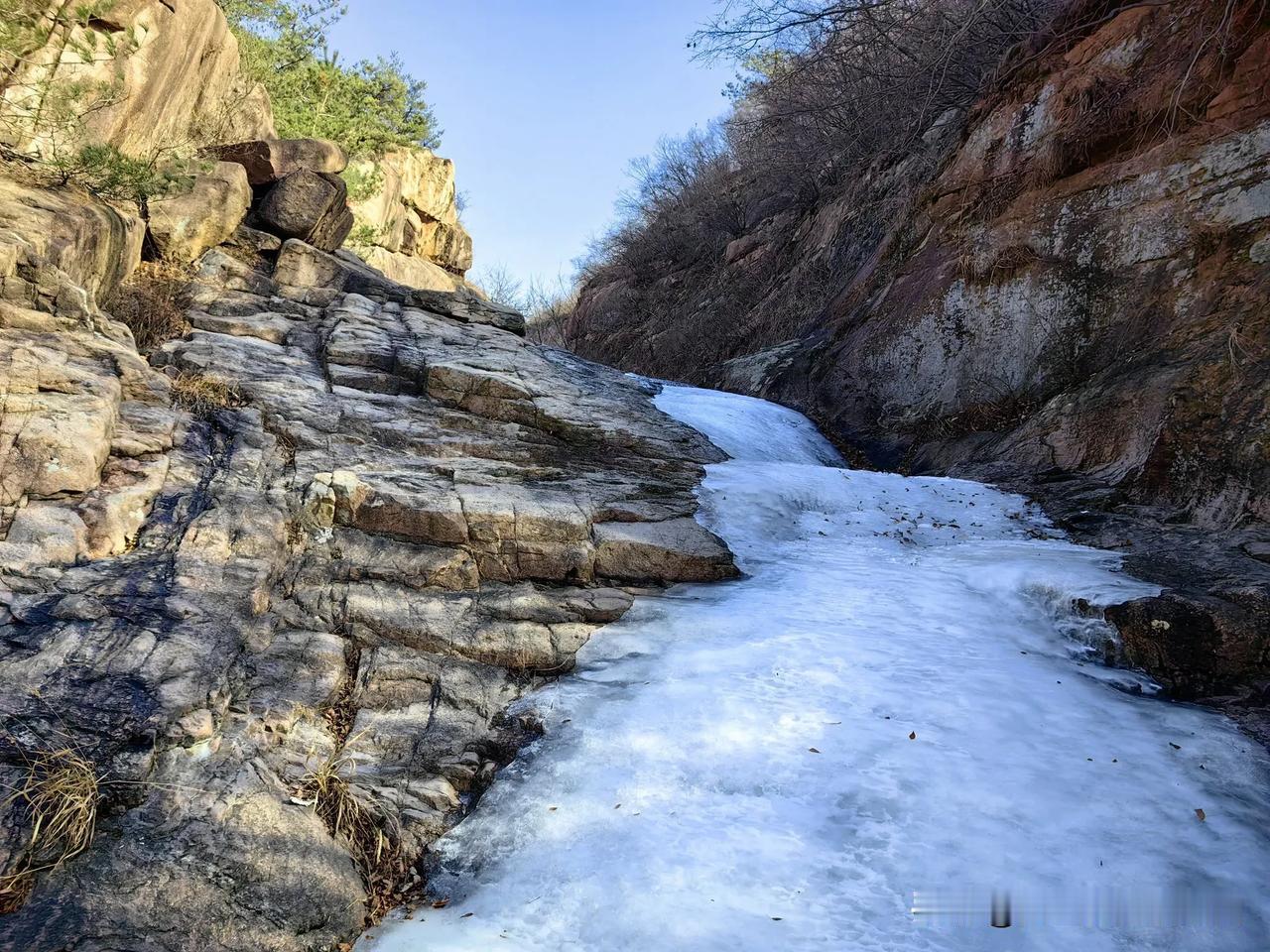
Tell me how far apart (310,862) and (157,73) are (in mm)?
10001

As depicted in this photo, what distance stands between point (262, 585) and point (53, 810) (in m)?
1.83

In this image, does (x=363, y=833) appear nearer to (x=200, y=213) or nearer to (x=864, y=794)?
(x=864, y=794)

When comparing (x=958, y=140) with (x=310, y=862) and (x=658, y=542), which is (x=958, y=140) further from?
(x=310, y=862)

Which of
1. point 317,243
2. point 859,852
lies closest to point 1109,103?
point 859,852

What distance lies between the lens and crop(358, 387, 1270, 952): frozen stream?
9.64ft

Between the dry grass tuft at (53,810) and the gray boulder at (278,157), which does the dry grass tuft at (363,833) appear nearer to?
the dry grass tuft at (53,810)

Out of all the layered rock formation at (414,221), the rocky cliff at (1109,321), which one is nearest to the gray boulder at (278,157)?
the layered rock formation at (414,221)

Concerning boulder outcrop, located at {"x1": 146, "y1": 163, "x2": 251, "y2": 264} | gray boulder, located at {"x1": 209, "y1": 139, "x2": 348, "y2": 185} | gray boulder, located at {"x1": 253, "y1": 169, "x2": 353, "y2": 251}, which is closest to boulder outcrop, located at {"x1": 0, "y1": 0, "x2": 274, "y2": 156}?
gray boulder, located at {"x1": 209, "y1": 139, "x2": 348, "y2": 185}

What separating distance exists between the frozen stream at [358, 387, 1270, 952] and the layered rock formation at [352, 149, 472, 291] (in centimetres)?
1496

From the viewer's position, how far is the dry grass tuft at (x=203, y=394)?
20.1 ft

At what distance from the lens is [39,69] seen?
6973 mm

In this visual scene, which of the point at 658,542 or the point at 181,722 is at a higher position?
the point at 658,542

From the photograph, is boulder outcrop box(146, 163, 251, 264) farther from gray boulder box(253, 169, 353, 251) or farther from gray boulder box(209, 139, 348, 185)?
gray boulder box(209, 139, 348, 185)

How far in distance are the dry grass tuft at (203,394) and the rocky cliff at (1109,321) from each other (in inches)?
284
